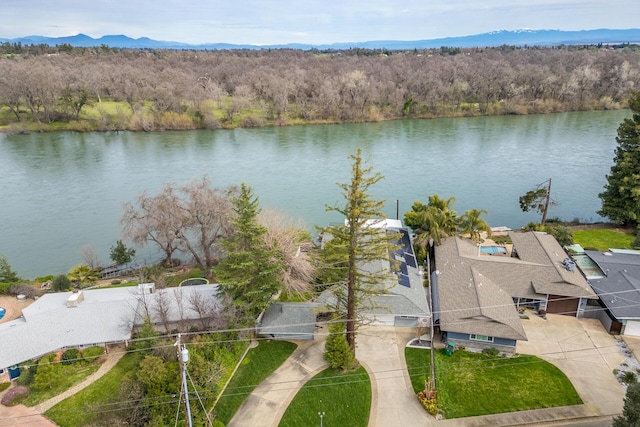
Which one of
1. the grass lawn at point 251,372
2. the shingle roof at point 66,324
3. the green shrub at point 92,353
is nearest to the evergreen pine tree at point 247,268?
the grass lawn at point 251,372

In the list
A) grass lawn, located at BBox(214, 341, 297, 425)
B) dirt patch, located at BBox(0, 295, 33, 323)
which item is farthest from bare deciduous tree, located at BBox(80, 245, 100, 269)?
grass lawn, located at BBox(214, 341, 297, 425)

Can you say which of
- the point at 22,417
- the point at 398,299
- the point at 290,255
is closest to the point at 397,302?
the point at 398,299

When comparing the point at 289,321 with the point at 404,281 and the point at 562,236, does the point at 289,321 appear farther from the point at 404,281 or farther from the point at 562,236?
the point at 562,236

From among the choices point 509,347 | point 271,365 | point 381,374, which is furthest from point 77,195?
point 509,347

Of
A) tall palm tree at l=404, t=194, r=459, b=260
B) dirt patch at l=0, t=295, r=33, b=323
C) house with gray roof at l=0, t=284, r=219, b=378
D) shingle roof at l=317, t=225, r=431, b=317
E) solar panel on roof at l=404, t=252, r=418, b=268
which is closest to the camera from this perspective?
house with gray roof at l=0, t=284, r=219, b=378

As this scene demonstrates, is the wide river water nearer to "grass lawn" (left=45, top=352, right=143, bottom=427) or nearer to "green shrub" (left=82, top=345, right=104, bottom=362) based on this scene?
"green shrub" (left=82, top=345, right=104, bottom=362)

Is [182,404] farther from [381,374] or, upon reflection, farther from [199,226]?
[199,226]

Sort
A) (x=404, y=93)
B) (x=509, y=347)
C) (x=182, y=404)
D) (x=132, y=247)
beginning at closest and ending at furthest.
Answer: (x=182, y=404), (x=509, y=347), (x=132, y=247), (x=404, y=93)
